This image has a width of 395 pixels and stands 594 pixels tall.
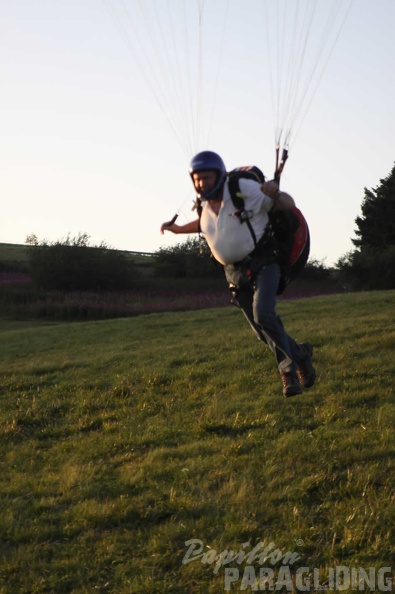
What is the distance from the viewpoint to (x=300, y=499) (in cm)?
760

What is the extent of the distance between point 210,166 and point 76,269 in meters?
48.1

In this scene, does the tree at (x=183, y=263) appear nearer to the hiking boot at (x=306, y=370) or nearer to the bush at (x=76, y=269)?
the bush at (x=76, y=269)

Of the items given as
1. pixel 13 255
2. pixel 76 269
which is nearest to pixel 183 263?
pixel 76 269

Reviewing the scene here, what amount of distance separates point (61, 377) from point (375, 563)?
34.3ft

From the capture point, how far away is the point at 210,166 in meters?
7.86

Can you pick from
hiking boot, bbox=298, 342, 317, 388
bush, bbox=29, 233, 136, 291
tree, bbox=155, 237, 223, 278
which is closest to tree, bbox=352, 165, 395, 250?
tree, bbox=155, 237, 223, 278

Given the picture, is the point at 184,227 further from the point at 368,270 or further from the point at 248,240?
the point at 368,270

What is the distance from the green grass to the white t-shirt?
8.16 ft

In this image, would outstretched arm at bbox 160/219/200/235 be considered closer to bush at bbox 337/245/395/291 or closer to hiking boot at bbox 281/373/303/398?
hiking boot at bbox 281/373/303/398

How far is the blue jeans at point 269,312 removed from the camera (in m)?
8.38

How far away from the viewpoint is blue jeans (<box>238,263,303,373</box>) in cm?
838

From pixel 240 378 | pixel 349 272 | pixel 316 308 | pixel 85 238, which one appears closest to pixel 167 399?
pixel 240 378

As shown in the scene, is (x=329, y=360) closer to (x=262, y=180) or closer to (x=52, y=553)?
(x=262, y=180)

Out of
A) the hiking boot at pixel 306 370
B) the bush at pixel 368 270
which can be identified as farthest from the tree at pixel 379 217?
the hiking boot at pixel 306 370
